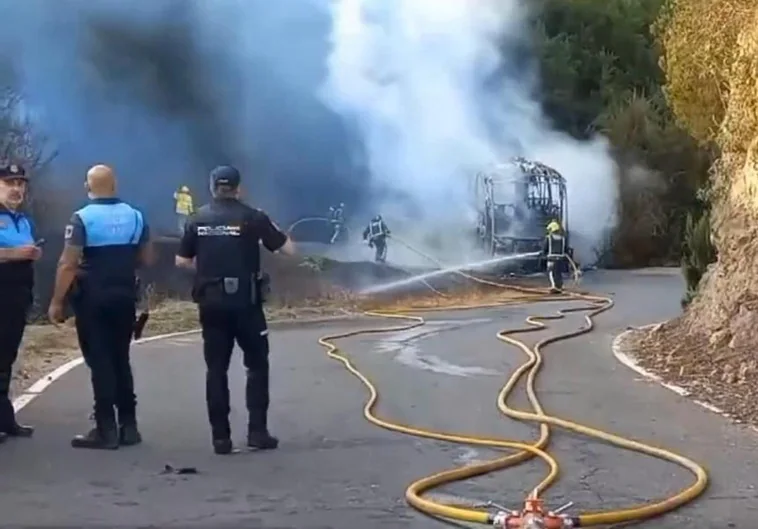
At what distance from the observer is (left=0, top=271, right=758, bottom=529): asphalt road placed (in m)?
6.25

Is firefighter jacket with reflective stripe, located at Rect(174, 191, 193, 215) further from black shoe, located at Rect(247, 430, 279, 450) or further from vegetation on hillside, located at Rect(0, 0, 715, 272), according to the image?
black shoe, located at Rect(247, 430, 279, 450)

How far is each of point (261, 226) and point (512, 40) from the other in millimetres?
30675

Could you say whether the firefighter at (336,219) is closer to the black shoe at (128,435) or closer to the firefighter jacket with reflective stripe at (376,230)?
the firefighter jacket with reflective stripe at (376,230)

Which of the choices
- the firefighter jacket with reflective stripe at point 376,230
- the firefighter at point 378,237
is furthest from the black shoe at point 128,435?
the firefighter jacket with reflective stripe at point 376,230

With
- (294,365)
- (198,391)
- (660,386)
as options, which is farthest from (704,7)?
(198,391)

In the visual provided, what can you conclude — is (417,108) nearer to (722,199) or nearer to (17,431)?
(722,199)

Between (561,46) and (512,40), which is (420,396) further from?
(561,46)

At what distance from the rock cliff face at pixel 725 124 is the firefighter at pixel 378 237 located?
12.7 meters

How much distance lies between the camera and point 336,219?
98.0 feet

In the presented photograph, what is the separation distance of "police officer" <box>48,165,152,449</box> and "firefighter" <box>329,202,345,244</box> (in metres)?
21.2

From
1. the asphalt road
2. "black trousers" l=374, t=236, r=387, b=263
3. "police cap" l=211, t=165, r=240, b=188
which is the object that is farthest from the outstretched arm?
"black trousers" l=374, t=236, r=387, b=263

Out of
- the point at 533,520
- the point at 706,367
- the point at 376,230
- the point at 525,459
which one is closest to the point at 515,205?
the point at 376,230

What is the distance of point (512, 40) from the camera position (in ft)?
123

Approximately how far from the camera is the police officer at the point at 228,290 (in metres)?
7.72
